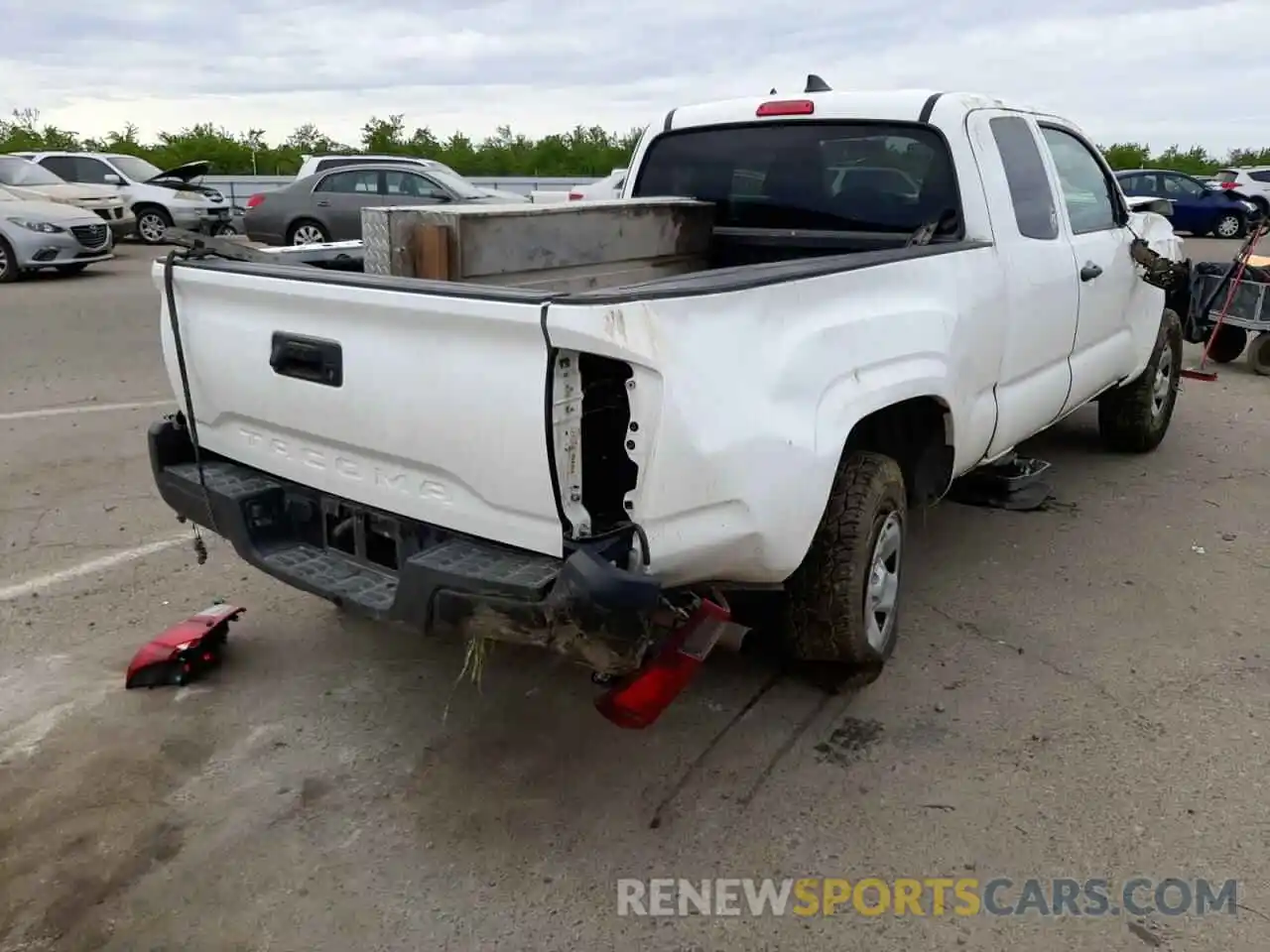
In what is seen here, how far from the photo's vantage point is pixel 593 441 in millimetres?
2766

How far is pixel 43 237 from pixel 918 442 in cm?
1360

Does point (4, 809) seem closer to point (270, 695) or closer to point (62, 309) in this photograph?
point (270, 695)

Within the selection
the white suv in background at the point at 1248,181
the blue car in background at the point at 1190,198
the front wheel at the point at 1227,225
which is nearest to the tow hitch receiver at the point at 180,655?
the blue car in background at the point at 1190,198

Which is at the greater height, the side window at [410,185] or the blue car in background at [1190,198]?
the side window at [410,185]

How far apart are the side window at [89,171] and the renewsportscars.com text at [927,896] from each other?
20.0m

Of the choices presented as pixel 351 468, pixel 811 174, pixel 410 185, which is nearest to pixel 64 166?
pixel 410 185

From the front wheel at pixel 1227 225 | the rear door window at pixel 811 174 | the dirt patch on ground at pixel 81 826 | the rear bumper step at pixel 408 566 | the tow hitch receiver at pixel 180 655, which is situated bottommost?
the front wheel at pixel 1227 225

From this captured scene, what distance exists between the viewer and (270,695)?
378 centimetres

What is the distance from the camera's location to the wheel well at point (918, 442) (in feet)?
12.2

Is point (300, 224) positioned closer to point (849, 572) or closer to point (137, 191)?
point (137, 191)

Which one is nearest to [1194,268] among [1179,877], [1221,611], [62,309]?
[1221,611]

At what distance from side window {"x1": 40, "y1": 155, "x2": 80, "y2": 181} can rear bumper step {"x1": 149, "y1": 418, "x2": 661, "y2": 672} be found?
1833 centimetres

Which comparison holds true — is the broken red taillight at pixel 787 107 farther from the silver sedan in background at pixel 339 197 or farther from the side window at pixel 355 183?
the side window at pixel 355 183

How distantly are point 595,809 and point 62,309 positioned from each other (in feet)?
35.7
